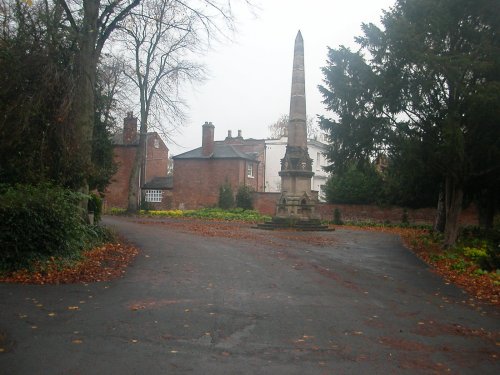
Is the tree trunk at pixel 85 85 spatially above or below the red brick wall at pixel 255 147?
below

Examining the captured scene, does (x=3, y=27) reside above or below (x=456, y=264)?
above

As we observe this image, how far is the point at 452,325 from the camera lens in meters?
7.62

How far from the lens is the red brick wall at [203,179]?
44688 millimetres

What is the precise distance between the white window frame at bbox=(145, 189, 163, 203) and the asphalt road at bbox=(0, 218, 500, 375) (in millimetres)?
35184

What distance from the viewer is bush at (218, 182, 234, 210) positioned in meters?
40.9

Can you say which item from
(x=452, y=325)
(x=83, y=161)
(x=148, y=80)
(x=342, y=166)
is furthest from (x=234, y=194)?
(x=452, y=325)

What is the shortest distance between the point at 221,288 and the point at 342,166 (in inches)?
478

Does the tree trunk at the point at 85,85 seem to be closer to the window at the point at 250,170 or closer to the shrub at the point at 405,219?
the shrub at the point at 405,219

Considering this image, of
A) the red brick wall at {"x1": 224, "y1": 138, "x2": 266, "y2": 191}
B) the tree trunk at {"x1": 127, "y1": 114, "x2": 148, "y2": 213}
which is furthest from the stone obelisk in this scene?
the red brick wall at {"x1": 224, "y1": 138, "x2": 266, "y2": 191}

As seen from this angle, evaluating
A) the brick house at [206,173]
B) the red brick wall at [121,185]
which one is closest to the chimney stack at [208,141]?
the brick house at [206,173]

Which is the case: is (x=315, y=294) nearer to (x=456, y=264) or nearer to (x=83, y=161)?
(x=456, y=264)

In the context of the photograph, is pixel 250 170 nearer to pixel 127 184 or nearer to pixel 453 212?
pixel 127 184

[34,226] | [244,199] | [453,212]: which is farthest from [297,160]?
[34,226]

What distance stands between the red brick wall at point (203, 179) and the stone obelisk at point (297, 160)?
16080 mm
